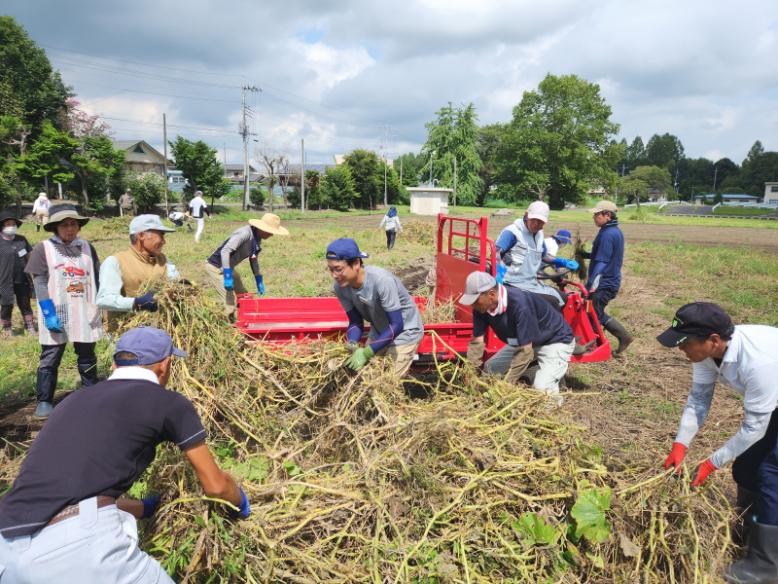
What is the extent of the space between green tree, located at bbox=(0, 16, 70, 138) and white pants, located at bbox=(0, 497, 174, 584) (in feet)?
121

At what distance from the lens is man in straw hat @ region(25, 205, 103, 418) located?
167 inches

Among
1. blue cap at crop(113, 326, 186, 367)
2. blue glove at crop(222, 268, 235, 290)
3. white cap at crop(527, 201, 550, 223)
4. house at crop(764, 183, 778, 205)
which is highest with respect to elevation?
house at crop(764, 183, 778, 205)

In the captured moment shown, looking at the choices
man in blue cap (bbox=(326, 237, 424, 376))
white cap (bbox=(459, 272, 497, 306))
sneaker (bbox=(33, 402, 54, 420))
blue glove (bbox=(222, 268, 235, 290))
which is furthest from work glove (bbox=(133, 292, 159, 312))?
white cap (bbox=(459, 272, 497, 306))

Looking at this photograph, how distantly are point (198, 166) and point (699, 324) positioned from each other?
3627 cm

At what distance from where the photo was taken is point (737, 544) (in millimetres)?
2902

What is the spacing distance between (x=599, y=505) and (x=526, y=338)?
1539 millimetres

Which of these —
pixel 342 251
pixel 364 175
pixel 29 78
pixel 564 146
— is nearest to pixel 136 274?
pixel 342 251

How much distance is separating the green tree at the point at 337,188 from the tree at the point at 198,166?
10.6m

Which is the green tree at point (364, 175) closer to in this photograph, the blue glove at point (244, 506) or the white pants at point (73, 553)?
the blue glove at point (244, 506)

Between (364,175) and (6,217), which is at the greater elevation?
(364,175)

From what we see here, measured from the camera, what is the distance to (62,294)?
430cm

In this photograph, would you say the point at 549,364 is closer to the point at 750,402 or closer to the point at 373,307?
the point at 373,307

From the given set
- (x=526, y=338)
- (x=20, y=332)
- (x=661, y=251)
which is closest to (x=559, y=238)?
(x=526, y=338)

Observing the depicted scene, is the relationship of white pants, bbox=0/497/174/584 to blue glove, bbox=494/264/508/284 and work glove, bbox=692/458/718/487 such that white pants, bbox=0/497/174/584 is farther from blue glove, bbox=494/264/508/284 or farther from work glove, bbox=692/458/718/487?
blue glove, bbox=494/264/508/284
